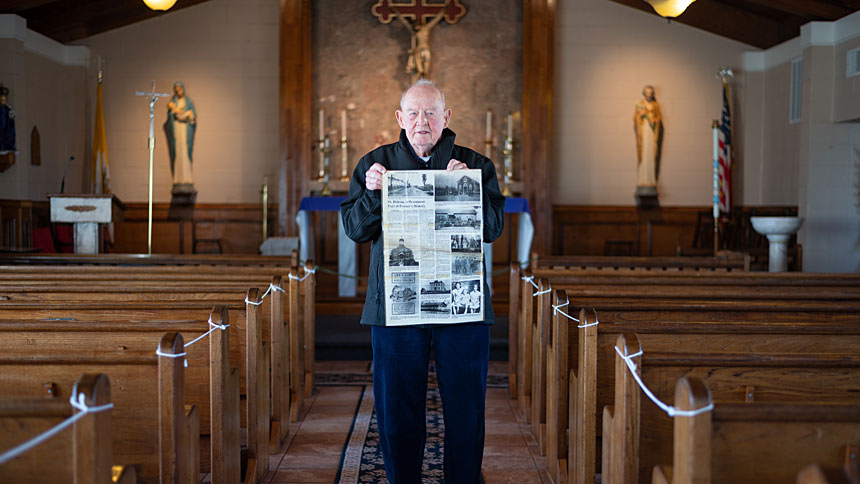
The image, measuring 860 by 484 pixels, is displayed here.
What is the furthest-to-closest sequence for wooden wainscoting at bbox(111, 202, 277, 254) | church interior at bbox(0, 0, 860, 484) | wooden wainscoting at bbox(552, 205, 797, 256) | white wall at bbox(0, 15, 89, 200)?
wooden wainscoting at bbox(552, 205, 797, 256)
wooden wainscoting at bbox(111, 202, 277, 254)
white wall at bbox(0, 15, 89, 200)
church interior at bbox(0, 0, 860, 484)

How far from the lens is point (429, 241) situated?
2.23 meters

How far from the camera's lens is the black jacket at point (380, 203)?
228 centimetres

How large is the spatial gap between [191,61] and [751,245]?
21.7ft

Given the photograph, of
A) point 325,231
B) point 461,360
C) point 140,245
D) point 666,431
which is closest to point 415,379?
point 461,360

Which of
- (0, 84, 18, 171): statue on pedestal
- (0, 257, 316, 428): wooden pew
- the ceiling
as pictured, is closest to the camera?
(0, 257, 316, 428): wooden pew

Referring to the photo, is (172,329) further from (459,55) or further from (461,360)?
(459,55)

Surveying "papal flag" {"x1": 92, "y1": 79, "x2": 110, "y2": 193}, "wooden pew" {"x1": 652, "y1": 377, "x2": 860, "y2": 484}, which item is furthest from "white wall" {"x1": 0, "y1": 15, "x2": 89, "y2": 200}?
"wooden pew" {"x1": 652, "y1": 377, "x2": 860, "y2": 484}

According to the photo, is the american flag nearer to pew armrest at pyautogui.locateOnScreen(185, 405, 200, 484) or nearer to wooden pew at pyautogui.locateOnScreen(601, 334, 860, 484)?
wooden pew at pyautogui.locateOnScreen(601, 334, 860, 484)

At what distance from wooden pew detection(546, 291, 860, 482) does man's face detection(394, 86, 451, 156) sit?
2.42 feet

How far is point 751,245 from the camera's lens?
333 inches

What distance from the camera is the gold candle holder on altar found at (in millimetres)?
7836

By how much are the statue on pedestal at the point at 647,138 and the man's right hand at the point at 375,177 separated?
280 inches

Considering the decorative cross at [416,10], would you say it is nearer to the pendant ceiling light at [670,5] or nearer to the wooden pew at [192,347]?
the pendant ceiling light at [670,5]

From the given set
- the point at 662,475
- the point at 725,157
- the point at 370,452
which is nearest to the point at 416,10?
the point at 725,157
